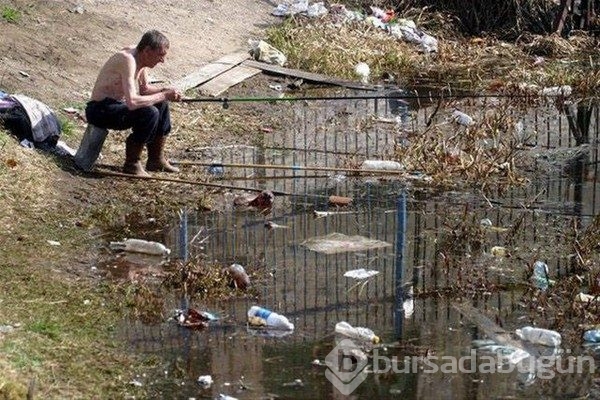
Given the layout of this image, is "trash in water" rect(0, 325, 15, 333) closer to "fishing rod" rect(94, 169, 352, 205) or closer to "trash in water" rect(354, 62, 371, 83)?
"fishing rod" rect(94, 169, 352, 205)

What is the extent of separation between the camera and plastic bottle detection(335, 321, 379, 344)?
6.30 m

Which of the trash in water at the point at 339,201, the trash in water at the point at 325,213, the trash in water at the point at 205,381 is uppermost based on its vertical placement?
the trash in water at the point at 339,201

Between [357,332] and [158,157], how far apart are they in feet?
11.0

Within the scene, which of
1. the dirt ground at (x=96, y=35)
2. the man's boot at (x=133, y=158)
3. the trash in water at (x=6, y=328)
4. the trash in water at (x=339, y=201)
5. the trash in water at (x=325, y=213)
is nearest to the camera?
the trash in water at (x=6, y=328)

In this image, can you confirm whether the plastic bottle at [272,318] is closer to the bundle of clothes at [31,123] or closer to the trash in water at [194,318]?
the trash in water at [194,318]

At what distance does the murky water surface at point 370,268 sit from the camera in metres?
5.86

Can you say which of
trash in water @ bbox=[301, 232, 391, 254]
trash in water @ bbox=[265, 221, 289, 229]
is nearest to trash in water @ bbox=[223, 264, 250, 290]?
trash in water @ bbox=[301, 232, 391, 254]

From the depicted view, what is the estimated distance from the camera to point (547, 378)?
5.90 metres

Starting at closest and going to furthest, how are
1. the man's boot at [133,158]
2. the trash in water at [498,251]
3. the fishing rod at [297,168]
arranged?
the trash in water at [498,251] → the man's boot at [133,158] → the fishing rod at [297,168]

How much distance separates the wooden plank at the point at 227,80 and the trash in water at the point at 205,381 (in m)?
6.04

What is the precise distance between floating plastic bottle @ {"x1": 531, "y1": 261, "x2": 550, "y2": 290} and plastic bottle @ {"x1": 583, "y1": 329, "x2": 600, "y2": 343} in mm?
700

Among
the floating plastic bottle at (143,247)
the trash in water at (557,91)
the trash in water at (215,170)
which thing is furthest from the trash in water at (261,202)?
the trash in water at (557,91)

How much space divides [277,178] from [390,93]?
3.51m

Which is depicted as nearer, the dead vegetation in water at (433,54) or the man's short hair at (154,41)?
the man's short hair at (154,41)
